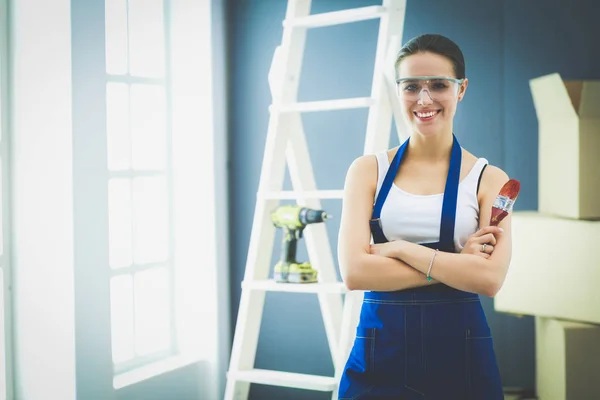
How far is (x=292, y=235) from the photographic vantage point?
9.56ft

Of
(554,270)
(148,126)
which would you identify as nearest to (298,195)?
(148,126)

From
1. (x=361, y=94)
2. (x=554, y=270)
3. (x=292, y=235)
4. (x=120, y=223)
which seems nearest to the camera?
(x=554, y=270)

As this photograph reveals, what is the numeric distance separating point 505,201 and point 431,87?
12.6 inches

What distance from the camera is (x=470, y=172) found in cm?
176

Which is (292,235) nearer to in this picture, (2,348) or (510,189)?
(2,348)

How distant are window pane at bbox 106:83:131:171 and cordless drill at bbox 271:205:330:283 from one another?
0.72 m

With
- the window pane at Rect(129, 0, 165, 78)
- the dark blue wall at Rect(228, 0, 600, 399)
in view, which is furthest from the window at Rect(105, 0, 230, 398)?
the dark blue wall at Rect(228, 0, 600, 399)

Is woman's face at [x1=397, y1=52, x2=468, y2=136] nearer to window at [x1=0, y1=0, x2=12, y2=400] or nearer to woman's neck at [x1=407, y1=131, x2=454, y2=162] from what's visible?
woman's neck at [x1=407, y1=131, x2=454, y2=162]

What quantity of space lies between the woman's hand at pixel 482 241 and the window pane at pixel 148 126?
1.88 m

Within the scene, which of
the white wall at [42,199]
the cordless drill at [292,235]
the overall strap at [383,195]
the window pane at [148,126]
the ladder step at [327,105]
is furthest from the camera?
the window pane at [148,126]

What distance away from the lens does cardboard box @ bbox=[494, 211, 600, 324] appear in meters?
2.57

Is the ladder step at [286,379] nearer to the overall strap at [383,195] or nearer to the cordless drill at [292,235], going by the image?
the cordless drill at [292,235]

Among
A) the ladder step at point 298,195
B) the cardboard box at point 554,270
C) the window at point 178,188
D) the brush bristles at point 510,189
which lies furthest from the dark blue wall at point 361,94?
the brush bristles at point 510,189

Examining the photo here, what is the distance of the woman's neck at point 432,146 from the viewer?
1795mm
